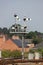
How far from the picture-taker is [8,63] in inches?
550

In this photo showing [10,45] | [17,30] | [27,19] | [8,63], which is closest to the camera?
→ [8,63]

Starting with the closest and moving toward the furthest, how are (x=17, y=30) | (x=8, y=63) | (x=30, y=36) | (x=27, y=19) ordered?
(x=8, y=63) → (x=27, y=19) → (x=17, y=30) → (x=30, y=36)

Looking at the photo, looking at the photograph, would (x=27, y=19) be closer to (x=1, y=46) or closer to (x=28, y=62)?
(x=28, y=62)

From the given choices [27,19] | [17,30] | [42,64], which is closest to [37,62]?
[42,64]

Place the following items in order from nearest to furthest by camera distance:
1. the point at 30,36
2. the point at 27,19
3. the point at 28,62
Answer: the point at 28,62 → the point at 27,19 → the point at 30,36

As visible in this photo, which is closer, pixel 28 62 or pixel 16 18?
pixel 28 62

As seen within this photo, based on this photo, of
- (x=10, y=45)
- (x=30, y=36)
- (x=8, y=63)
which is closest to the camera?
(x=8, y=63)

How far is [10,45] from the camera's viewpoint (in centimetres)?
5775

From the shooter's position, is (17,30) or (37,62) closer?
(37,62)

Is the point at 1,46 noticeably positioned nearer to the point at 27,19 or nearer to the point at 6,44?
the point at 6,44

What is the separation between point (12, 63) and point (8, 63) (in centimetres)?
28

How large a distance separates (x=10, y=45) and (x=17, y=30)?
3117 cm

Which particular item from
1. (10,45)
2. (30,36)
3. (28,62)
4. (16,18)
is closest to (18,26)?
(16,18)

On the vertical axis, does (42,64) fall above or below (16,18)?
below
